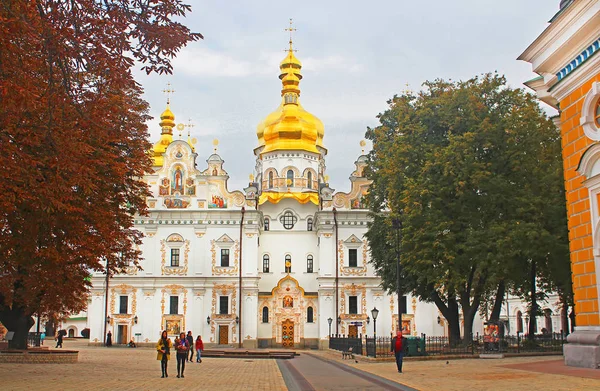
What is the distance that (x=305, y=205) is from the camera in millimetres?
55625

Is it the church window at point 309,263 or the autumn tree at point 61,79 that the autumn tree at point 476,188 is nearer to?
the autumn tree at point 61,79

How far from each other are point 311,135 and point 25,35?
5132 cm

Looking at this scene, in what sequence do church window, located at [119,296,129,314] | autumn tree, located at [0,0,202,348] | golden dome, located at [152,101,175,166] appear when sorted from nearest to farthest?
autumn tree, located at [0,0,202,348] < church window, located at [119,296,129,314] < golden dome, located at [152,101,175,166]

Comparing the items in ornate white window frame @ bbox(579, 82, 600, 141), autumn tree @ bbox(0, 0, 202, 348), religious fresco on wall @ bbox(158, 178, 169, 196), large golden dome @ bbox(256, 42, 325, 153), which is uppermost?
large golden dome @ bbox(256, 42, 325, 153)

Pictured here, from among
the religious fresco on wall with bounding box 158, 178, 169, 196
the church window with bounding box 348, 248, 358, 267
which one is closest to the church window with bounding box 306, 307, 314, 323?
the church window with bounding box 348, 248, 358, 267

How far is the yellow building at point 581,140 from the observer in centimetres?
1731

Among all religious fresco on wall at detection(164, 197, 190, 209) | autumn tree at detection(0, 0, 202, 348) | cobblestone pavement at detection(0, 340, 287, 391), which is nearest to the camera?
autumn tree at detection(0, 0, 202, 348)

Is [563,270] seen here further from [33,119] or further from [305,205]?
[305,205]

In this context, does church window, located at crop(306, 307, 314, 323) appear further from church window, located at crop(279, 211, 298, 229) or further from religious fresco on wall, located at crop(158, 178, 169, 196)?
religious fresco on wall, located at crop(158, 178, 169, 196)

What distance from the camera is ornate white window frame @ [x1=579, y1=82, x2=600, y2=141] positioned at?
1761cm

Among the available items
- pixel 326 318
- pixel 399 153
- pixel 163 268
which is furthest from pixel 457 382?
pixel 163 268

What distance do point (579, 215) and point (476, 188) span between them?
10863 mm

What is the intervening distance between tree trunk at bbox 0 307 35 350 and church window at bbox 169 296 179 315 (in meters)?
24.7

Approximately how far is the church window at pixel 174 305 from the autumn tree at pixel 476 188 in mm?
25816
